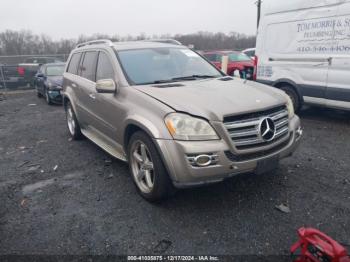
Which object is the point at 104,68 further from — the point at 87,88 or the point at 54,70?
the point at 54,70

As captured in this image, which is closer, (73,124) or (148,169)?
(148,169)

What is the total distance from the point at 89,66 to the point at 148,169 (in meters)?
2.39

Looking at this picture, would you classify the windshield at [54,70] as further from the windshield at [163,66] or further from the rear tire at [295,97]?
the rear tire at [295,97]

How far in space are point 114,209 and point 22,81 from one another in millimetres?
13921

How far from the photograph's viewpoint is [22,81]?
14.9m

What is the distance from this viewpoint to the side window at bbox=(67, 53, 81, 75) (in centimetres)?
548

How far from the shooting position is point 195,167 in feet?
9.08

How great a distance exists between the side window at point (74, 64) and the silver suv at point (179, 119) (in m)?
1.02

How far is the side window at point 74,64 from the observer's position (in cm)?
548

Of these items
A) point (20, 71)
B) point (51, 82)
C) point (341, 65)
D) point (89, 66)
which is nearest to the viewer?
point (89, 66)

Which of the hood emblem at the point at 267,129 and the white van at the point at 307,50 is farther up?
the white van at the point at 307,50

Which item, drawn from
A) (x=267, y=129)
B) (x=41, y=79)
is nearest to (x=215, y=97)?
(x=267, y=129)

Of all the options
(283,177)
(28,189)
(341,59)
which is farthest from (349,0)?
(28,189)

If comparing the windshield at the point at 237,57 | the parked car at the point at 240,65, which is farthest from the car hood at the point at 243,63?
the windshield at the point at 237,57
